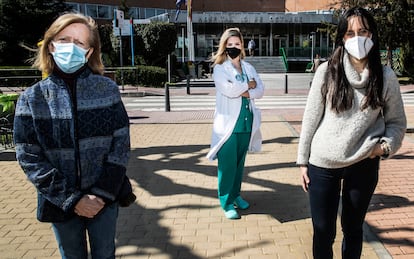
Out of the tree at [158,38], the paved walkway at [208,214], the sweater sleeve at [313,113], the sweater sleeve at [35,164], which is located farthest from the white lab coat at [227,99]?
the tree at [158,38]

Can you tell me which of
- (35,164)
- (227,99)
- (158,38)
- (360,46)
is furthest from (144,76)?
(35,164)

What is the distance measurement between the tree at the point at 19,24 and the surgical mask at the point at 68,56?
2912 centimetres

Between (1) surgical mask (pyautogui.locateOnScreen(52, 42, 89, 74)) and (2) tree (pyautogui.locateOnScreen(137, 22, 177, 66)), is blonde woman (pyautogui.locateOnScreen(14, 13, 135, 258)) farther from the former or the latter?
(2) tree (pyautogui.locateOnScreen(137, 22, 177, 66))

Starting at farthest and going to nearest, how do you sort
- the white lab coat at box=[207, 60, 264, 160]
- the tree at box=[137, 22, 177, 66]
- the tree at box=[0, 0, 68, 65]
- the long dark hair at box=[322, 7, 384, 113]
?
the tree at box=[0, 0, 68, 65]
the tree at box=[137, 22, 177, 66]
the white lab coat at box=[207, 60, 264, 160]
the long dark hair at box=[322, 7, 384, 113]

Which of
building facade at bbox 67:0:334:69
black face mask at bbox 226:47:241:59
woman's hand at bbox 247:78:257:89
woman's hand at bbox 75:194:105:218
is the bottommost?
woman's hand at bbox 75:194:105:218

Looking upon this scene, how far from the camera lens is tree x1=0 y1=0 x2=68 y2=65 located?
94.3ft

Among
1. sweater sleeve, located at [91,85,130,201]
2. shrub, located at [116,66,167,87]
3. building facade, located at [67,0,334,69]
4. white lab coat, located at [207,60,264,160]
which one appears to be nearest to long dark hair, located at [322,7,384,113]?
sweater sleeve, located at [91,85,130,201]

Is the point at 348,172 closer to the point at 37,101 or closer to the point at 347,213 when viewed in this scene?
the point at 347,213

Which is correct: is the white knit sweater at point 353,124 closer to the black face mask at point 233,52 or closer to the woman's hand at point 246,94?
the woman's hand at point 246,94

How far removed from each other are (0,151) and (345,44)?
6822 millimetres

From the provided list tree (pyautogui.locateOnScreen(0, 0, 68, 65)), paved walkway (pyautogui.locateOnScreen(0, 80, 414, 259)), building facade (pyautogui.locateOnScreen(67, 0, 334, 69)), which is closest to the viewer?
paved walkway (pyautogui.locateOnScreen(0, 80, 414, 259))

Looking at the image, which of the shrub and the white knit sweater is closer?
the white knit sweater

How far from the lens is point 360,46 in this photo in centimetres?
251

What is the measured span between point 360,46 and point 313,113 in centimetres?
50
